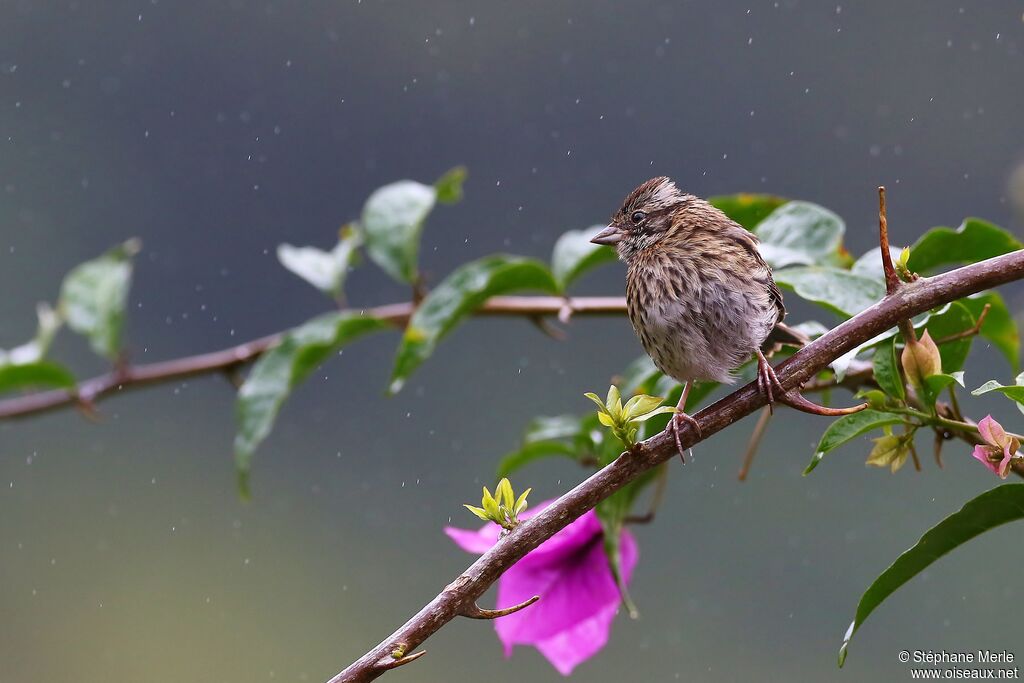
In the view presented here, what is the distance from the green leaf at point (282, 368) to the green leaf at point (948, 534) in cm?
105

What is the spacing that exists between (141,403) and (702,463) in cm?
909

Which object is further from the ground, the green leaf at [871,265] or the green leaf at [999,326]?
the green leaf at [871,265]

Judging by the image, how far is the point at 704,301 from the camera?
5.38ft

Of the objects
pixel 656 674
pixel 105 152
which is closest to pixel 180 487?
pixel 105 152

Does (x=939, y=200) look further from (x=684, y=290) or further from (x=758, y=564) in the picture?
(x=684, y=290)

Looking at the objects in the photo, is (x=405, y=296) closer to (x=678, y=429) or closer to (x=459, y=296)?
(x=459, y=296)

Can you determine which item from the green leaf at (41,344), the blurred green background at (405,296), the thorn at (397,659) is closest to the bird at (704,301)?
the thorn at (397,659)

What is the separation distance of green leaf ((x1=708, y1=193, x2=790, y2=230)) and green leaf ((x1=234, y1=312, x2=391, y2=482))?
1.93ft

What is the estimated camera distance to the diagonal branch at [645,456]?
1106 mm

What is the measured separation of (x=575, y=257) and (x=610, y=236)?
198 millimetres

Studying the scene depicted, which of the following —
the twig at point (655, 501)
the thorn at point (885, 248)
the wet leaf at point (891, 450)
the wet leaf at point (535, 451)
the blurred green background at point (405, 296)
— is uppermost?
the thorn at point (885, 248)

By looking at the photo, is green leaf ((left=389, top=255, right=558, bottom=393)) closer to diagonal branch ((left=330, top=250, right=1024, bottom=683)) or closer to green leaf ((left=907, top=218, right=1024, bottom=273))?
green leaf ((left=907, top=218, right=1024, bottom=273))

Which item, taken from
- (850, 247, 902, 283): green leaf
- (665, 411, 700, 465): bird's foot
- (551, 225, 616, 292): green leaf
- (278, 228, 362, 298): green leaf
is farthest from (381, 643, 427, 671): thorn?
(278, 228, 362, 298): green leaf

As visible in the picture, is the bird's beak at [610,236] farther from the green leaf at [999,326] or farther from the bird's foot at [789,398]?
→ the bird's foot at [789,398]
